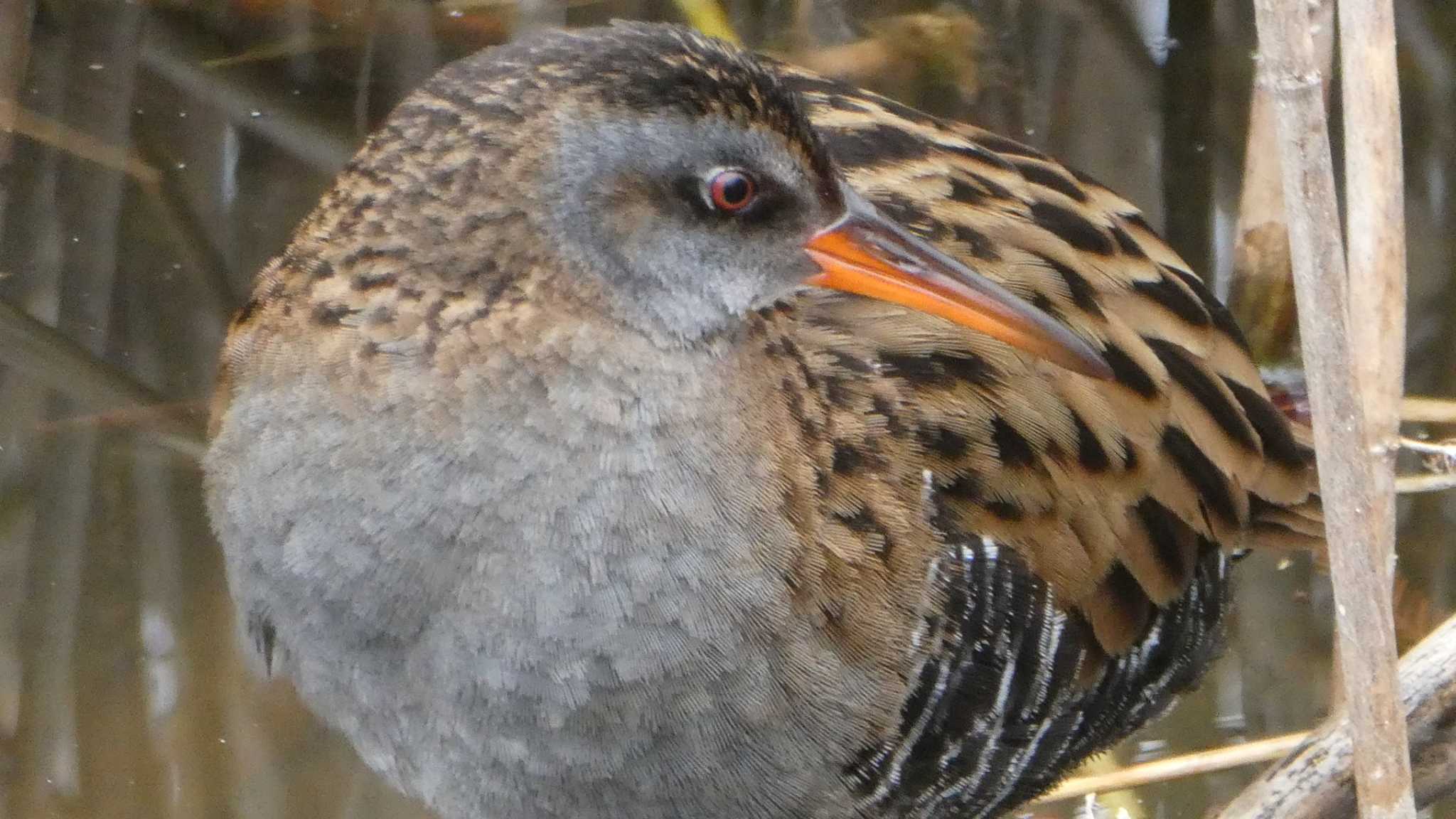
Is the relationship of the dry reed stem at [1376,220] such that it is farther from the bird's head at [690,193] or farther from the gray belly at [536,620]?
the gray belly at [536,620]

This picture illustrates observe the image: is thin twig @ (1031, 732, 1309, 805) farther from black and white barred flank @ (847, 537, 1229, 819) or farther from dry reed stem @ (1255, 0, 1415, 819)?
dry reed stem @ (1255, 0, 1415, 819)

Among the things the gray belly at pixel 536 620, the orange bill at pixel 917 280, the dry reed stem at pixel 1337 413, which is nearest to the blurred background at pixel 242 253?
the gray belly at pixel 536 620

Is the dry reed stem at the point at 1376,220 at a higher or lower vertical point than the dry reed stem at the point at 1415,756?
higher

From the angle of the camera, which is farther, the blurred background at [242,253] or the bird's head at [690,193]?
the blurred background at [242,253]

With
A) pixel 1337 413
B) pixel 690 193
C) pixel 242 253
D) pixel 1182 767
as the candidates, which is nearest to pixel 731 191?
pixel 690 193

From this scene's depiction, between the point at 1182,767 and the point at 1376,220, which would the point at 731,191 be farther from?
the point at 1182,767

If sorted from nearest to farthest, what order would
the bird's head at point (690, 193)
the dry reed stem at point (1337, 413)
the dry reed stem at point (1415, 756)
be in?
the dry reed stem at point (1337, 413) < the bird's head at point (690, 193) < the dry reed stem at point (1415, 756)
